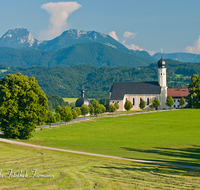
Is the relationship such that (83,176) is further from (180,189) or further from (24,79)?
(24,79)

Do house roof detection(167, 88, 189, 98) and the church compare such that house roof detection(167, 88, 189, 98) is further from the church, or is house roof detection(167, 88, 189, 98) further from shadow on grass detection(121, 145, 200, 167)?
shadow on grass detection(121, 145, 200, 167)

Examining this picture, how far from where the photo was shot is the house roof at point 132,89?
378 feet

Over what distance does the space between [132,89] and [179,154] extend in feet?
268

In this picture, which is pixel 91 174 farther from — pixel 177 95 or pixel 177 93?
pixel 177 93

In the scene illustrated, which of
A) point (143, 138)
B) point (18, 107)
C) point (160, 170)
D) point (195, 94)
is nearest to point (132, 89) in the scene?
point (195, 94)

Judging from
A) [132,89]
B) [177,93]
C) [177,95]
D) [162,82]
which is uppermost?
[162,82]

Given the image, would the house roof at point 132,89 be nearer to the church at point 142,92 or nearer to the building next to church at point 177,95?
the church at point 142,92

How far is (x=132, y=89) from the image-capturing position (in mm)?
117938

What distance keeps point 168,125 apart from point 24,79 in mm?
35814

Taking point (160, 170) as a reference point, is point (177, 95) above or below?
above

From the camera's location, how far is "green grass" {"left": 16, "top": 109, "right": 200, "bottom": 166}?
37.8m

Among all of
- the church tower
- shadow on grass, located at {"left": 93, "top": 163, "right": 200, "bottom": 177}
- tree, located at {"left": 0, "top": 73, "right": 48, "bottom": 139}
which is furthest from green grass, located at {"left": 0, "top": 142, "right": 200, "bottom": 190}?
the church tower

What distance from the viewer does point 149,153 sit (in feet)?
124

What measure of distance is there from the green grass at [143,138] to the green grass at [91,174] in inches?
252
